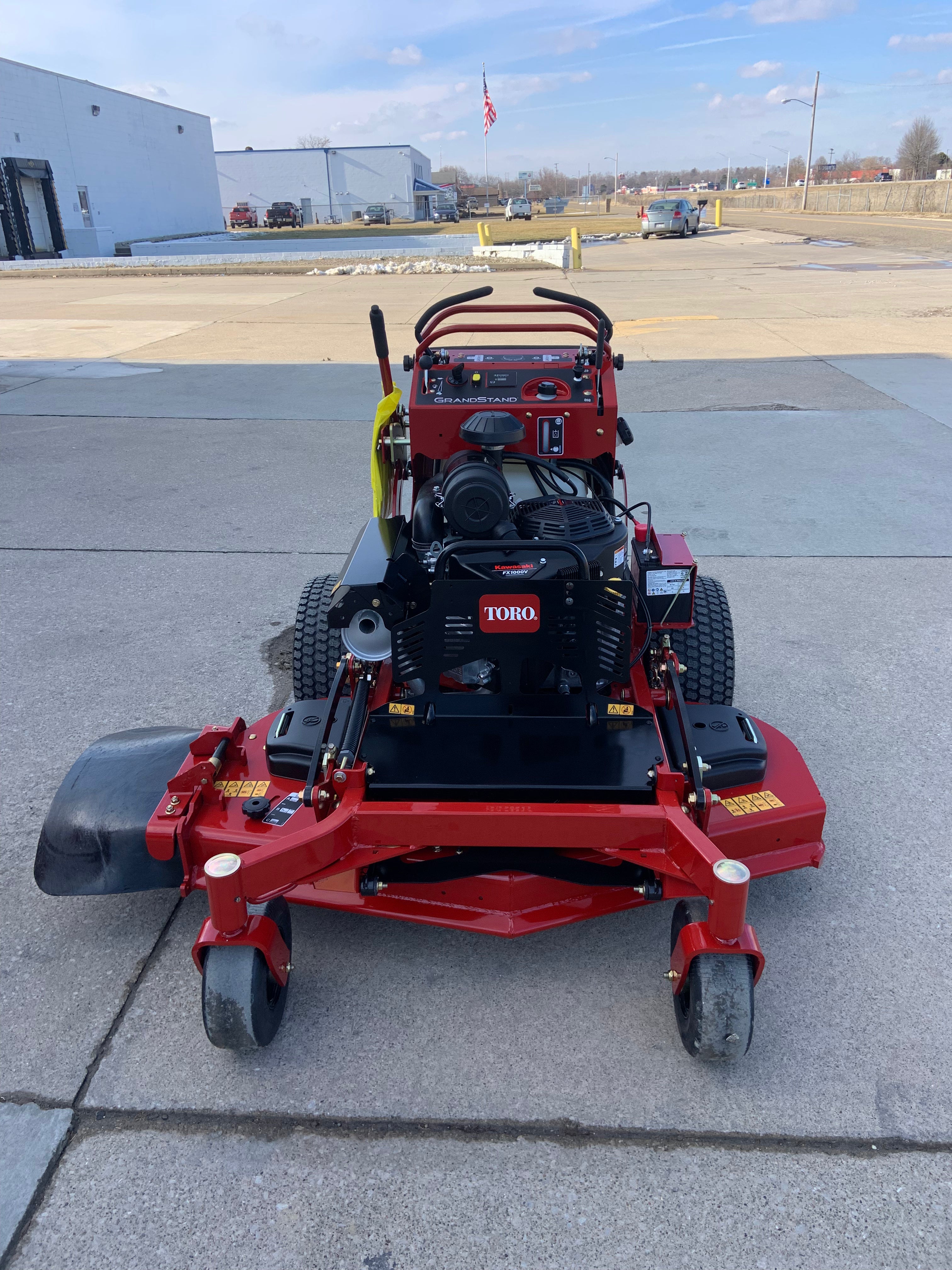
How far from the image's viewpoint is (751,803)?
263 cm

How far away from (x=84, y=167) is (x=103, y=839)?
42.1 metres

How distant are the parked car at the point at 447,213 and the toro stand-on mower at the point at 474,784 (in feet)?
211

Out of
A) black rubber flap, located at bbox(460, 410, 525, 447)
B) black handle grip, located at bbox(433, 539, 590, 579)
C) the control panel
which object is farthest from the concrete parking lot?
black rubber flap, located at bbox(460, 410, 525, 447)

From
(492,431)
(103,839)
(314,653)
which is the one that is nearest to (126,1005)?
(103,839)

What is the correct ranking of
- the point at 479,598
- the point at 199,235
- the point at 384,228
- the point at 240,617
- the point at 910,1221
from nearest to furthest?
the point at 910,1221
the point at 479,598
the point at 240,617
the point at 199,235
the point at 384,228

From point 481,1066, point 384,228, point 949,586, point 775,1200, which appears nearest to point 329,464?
point 949,586

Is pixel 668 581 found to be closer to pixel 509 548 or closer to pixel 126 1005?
pixel 509 548

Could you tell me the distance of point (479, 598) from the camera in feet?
8.07

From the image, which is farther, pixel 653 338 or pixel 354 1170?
pixel 653 338

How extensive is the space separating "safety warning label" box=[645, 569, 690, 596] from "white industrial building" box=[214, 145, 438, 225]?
242ft

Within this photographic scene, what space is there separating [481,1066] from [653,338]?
11830mm

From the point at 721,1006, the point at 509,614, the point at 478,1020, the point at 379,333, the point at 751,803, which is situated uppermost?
the point at 379,333

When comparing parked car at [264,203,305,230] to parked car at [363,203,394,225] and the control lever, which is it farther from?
the control lever

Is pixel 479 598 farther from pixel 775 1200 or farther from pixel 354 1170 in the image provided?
pixel 775 1200
